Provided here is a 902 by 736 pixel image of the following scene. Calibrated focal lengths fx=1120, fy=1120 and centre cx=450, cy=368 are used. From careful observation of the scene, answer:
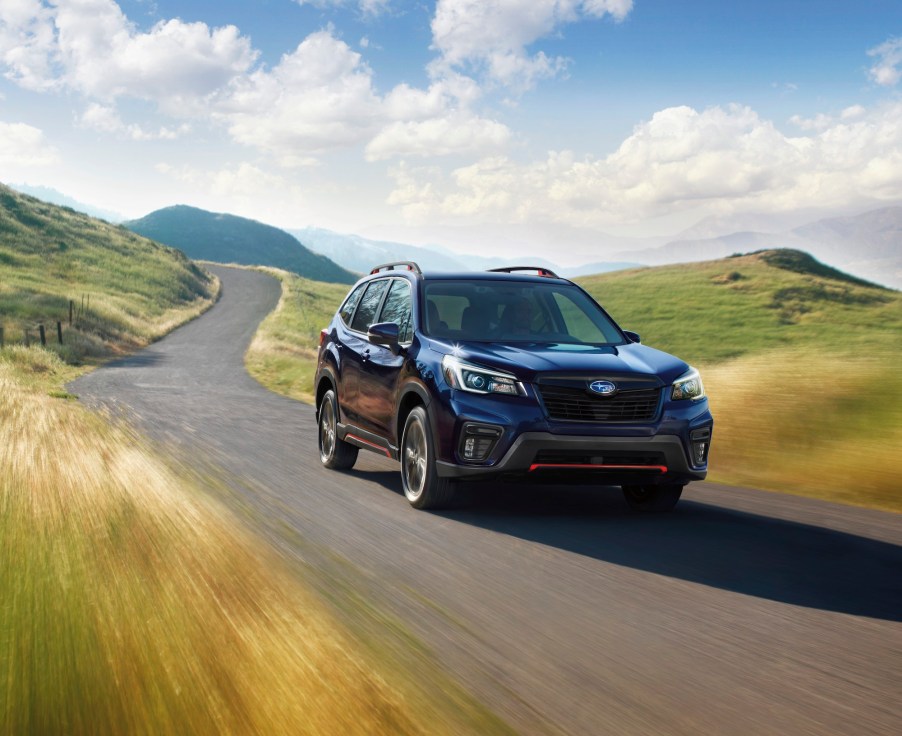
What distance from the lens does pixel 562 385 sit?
7.45 metres

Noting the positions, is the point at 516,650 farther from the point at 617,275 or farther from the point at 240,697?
the point at 617,275

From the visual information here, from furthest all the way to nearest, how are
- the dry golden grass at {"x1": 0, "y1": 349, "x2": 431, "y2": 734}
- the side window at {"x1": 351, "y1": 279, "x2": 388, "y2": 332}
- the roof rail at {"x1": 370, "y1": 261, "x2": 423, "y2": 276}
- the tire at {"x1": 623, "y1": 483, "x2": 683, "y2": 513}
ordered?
the side window at {"x1": 351, "y1": 279, "x2": 388, "y2": 332} → the roof rail at {"x1": 370, "y1": 261, "x2": 423, "y2": 276} → the tire at {"x1": 623, "y1": 483, "x2": 683, "y2": 513} → the dry golden grass at {"x1": 0, "y1": 349, "x2": 431, "y2": 734}

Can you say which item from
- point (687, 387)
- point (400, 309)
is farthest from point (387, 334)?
point (687, 387)

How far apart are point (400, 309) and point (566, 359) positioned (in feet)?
6.72

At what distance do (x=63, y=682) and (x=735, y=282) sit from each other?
196ft

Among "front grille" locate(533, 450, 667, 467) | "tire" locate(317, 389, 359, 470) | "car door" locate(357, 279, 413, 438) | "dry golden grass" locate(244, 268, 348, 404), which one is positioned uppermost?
"car door" locate(357, 279, 413, 438)

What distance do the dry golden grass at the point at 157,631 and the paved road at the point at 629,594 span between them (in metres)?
0.46

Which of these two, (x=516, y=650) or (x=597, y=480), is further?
(x=597, y=480)

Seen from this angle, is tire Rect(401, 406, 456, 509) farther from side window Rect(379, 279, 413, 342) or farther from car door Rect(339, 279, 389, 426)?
car door Rect(339, 279, 389, 426)

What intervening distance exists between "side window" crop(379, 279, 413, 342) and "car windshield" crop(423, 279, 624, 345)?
20cm

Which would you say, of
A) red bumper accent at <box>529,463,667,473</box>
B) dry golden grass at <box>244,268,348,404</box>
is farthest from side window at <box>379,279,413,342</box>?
dry golden grass at <box>244,268,348,404</box>

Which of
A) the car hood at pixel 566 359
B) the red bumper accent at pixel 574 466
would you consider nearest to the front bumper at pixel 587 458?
the red bumper accent at pixel 574 466

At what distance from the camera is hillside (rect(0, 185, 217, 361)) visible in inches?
1747

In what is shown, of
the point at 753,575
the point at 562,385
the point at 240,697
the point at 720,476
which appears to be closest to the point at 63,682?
the point at 240,697
